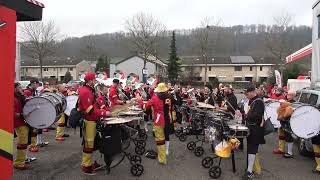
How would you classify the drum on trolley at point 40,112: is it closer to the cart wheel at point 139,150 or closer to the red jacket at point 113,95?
the cart wheel at point 139,150

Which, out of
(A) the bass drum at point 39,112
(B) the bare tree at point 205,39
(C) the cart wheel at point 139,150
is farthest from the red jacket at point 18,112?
(B) the bare tree at point 205,39

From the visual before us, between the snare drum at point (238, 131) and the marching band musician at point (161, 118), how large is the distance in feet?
6.16

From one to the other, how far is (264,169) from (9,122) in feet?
20.3

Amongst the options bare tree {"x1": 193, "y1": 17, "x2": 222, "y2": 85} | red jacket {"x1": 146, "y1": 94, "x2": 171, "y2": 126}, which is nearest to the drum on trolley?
red jacket {"x1": 146, "y1": 94, "x2": 171, "y2": 126}

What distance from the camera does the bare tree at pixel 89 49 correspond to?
82.2 meters

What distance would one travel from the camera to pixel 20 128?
8211mm

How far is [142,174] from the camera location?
8266 mm

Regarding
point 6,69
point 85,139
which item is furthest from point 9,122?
point 85,139

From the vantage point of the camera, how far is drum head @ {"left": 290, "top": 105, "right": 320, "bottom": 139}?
8.04 metres

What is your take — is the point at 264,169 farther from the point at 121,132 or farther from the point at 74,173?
the point at 74,173

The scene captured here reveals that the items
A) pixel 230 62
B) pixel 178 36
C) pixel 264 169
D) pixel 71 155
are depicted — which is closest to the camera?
pixel 264 169

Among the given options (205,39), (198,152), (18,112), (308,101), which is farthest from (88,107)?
(205,39)

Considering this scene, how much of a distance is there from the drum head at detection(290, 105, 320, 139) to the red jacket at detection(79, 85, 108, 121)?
14.0 ft

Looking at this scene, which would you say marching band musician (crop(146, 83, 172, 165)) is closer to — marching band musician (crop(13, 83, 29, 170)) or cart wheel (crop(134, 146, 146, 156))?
cart wheel (crop(134, 146, 146, 156))
